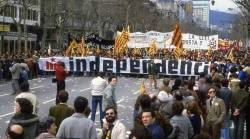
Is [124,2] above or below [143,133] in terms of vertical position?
above

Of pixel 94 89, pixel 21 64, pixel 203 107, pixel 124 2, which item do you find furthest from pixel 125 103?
pixel 124 2

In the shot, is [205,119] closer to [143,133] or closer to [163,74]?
[143,133]

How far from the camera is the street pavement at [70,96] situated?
62.4ft

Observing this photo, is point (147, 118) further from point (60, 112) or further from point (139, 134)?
point (60, 112)

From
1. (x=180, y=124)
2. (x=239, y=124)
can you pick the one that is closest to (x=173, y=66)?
(x=239, y=124)

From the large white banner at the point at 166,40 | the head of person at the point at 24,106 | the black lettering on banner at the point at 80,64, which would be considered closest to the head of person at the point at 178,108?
the head of person at the point at 24,106

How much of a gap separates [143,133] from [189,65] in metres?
31.4

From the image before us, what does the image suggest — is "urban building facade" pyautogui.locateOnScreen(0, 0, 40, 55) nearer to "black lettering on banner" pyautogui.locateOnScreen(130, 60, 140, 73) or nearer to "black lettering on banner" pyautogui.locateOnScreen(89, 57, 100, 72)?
"black lettering on banner" pyautogui.locateOnScreen(89, 57, 100, 72)

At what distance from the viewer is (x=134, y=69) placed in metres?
39.9

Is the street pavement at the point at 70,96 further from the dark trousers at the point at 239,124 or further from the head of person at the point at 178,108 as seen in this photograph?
the head of person at the point at 178,108

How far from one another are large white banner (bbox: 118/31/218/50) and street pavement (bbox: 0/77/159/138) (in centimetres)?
651

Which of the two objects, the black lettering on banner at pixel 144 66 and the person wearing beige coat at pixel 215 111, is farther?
the black lettering on banner at pixel 144 66

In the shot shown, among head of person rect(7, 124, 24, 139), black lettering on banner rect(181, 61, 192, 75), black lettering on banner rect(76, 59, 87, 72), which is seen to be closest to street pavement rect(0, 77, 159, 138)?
black lettering on banner rect(76, 59, 87, 72)

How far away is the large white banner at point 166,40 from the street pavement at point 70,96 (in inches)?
256
